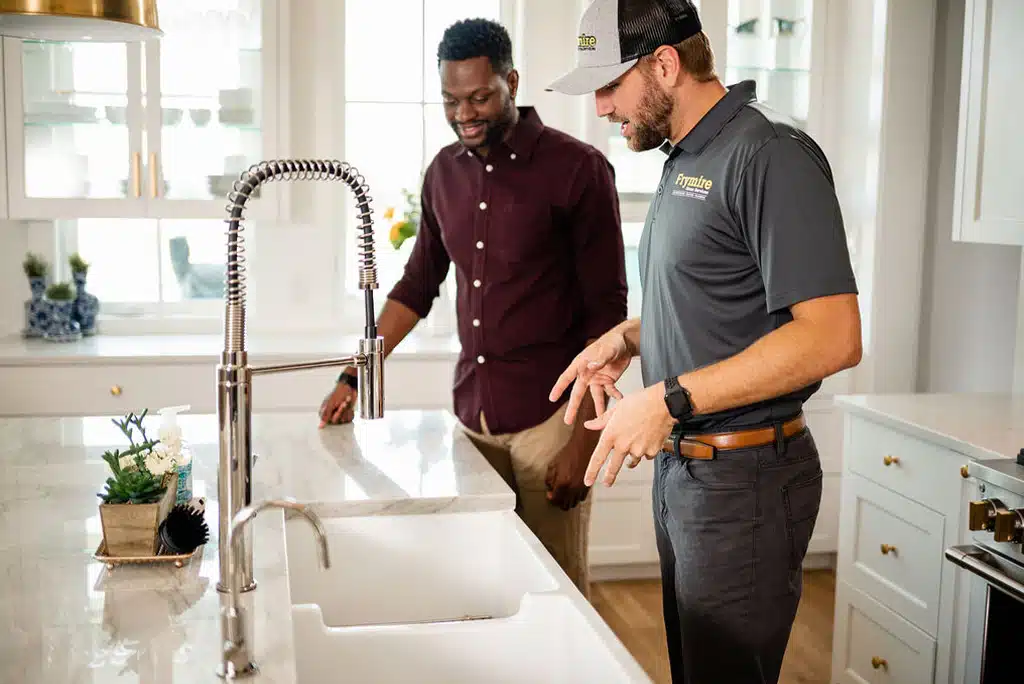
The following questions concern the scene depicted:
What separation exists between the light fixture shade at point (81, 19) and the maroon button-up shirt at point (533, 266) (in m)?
0.88

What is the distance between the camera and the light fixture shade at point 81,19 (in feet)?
5.82

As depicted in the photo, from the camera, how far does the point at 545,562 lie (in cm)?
168

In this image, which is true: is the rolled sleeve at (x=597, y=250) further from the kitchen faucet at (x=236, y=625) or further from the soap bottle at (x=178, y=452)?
the kitchen faucet at (x=236, y=625)

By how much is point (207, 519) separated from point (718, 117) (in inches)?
41.1

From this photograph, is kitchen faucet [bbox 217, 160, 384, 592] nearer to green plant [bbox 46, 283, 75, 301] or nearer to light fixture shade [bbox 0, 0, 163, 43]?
light fixture shade [bbox 0, 0, 163, 43]

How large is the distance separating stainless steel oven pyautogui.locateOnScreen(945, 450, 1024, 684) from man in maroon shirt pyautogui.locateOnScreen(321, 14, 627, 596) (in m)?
0.82

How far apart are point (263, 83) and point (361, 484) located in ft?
7.34

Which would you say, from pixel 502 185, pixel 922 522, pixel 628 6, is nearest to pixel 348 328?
pixel 502 185

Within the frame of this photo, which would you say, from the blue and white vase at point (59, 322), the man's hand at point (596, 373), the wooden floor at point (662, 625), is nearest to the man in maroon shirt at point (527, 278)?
the man's hand at point (596, 373)

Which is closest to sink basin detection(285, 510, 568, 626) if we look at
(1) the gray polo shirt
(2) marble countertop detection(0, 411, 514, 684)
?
(2) marble countertop detection(0, 411, 514, 684)

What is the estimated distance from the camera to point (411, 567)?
1.94 metres

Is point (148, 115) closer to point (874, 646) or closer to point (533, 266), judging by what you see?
point (533, 266)

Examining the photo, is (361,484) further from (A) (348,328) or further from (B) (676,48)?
(A) (348,328)

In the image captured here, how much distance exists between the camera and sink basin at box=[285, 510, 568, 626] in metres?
1.90
